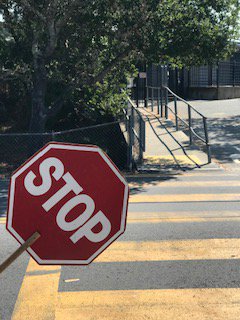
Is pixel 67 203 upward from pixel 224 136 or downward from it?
upward

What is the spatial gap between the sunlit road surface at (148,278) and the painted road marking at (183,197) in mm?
968

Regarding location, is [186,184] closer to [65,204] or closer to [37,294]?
[37,294]

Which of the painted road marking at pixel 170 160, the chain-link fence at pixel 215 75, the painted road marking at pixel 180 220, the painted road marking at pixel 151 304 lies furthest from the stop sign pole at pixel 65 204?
the chain-link fence at pixel 215 75

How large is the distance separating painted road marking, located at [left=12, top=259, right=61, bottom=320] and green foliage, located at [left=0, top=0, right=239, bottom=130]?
26.0 feet

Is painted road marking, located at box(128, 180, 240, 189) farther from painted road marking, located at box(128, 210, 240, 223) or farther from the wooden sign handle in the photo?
the wooden sign handle

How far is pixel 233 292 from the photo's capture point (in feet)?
13.6

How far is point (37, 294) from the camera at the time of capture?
13.5ft

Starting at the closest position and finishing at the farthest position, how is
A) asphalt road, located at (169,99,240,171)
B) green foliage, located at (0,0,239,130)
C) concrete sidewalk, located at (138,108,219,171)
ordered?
green foliage, located at (0,0,239,130) < concrete sidewalk, located at (138,108,219,171) < asphalt road, located at (169,99,240,171)

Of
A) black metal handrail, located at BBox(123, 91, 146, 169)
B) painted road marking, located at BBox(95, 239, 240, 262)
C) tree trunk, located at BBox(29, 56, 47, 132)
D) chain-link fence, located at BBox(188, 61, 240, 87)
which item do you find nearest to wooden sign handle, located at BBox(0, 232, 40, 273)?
painted road marking, located at BBox(95, 239, 240, 262)

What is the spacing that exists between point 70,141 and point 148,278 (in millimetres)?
10537

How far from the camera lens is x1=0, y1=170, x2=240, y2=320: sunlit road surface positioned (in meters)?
3.83

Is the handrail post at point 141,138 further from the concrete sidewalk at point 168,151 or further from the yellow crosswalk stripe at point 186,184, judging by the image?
the yellow crosswalk stripe at point 186,184

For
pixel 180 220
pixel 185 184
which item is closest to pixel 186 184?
pixel 185 184

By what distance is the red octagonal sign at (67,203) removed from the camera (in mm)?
2928
